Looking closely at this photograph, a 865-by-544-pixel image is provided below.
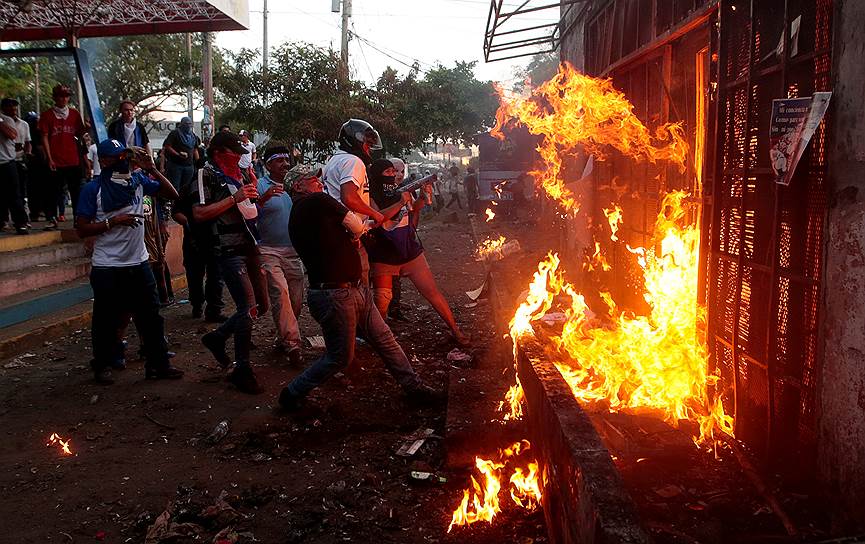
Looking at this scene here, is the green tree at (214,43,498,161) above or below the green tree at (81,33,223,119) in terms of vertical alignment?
below

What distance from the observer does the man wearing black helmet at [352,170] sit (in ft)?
17.6

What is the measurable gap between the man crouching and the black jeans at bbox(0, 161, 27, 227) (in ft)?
14.9

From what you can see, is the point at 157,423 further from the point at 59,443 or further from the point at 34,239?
the point at 34,239

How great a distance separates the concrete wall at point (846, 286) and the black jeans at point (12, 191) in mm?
10196

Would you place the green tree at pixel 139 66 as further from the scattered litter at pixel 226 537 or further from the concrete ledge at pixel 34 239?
the scattered litter at pixel 226 537

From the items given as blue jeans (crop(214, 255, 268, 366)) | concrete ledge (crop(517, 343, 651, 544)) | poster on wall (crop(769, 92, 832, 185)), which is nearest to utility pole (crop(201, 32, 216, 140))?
blue jeans (crop(214, 255, 268, 366))

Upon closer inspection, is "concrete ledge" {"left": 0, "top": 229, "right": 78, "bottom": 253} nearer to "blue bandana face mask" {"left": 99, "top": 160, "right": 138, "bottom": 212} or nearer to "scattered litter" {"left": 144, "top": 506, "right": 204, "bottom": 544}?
"blue bandana face mask" {"left": 99, "top": 160, "right": 138, "bottom": 212}

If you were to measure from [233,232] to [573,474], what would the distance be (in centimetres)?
417

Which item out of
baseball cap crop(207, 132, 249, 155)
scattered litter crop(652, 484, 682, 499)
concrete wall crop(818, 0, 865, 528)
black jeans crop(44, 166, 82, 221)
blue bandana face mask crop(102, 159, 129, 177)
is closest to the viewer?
concrete wall crop(818, 0, 865, 528)

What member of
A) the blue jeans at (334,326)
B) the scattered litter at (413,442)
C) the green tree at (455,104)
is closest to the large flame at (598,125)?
the blue jeans at (334,326)

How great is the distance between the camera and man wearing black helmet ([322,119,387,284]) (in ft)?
17.6

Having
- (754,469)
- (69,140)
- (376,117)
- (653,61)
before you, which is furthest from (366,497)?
(376,117)

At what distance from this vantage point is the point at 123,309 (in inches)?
231

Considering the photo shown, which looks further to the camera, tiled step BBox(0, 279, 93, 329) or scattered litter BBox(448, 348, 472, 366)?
tiled step BBox(0, 279, 93, 329)
